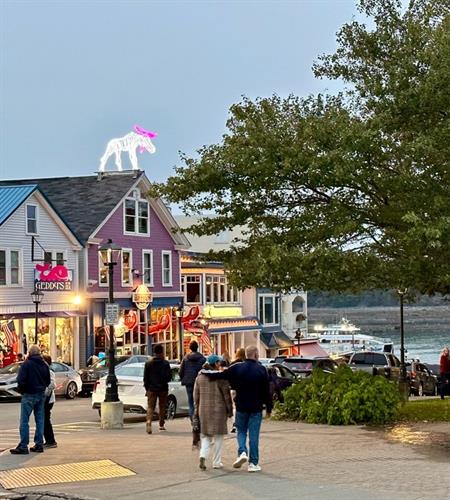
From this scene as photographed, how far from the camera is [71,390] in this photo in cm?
3600

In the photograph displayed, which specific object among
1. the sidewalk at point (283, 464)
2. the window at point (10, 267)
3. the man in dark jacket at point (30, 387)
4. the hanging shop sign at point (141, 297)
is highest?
the window at point (10, 267)

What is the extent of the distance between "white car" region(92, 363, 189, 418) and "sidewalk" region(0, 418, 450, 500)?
14.5 ft

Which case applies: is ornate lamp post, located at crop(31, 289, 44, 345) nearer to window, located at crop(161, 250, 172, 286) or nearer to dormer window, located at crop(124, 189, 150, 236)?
dormer window, located at crop(124, 189, 150, 236)

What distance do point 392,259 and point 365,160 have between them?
7.16 feet

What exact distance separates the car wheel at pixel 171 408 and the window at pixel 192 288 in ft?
115

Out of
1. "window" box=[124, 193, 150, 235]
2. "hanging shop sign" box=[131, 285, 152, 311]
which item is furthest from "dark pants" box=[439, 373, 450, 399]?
"window" box=[124, 193, 150, 235]

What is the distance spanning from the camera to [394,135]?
2016cm

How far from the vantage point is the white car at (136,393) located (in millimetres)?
24812

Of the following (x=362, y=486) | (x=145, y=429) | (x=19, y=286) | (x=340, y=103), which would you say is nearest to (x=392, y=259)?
(x=340, y=103)

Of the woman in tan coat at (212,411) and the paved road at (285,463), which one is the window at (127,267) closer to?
the paved road at (285,463)

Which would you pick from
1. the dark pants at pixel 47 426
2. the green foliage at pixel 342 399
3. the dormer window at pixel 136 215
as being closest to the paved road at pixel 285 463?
the dark pants at pixel 47 426

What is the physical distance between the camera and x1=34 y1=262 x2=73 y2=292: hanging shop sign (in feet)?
143

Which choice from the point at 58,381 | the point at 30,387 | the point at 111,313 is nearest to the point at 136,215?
the point at 58,381

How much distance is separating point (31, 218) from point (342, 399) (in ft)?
90.5
